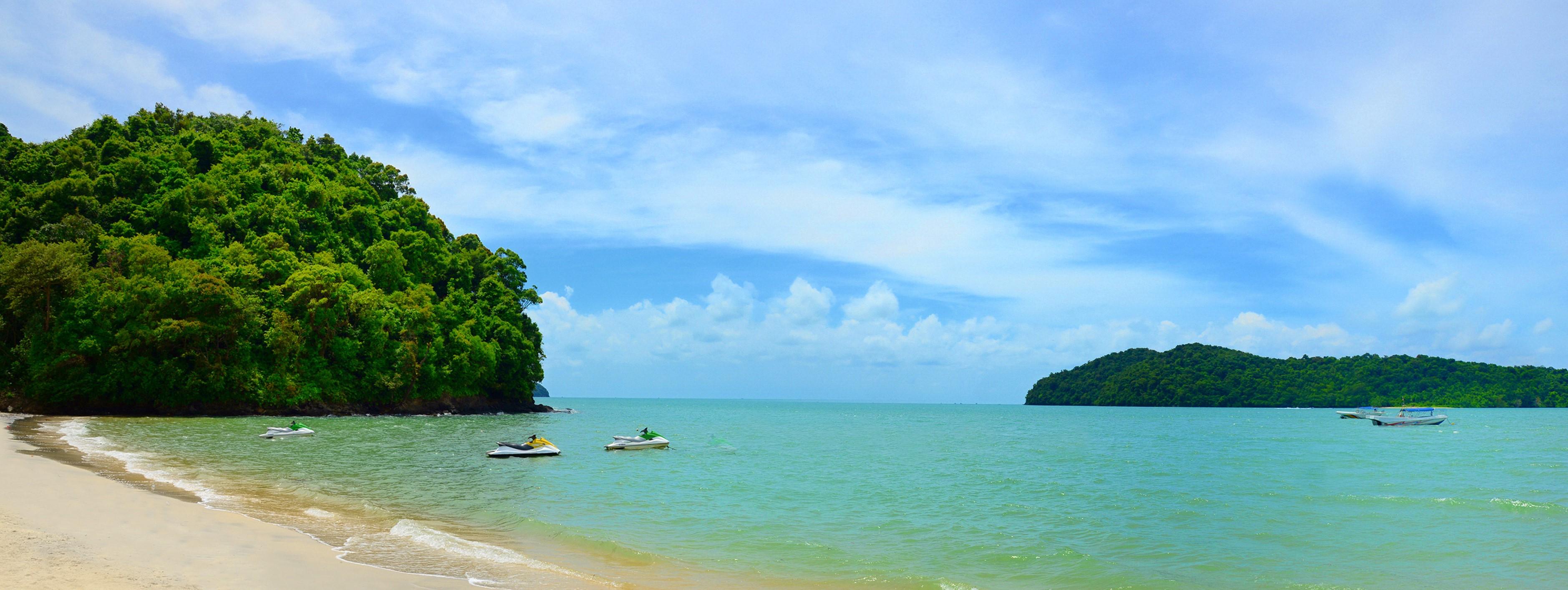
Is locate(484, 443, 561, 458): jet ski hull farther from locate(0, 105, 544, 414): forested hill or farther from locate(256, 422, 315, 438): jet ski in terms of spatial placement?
locate(0, 105, 544, 414): forested hill

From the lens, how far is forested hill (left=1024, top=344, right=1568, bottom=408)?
148 m

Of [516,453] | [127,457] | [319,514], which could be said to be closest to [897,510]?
[319,514]

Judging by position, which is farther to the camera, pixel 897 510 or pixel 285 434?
pixel 285 434

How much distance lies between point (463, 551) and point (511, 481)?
12.4 meters

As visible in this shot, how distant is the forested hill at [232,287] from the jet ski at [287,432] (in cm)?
2128

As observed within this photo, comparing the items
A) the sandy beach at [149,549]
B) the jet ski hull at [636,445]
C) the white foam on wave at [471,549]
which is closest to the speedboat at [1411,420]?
the jet ski hull at [636,445]

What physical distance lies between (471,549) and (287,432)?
33472 millimetres

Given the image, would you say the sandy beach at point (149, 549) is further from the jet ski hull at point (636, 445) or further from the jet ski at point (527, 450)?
the jet ski hull at point (636, 445)

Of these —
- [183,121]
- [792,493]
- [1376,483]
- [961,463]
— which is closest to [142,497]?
[792,493]

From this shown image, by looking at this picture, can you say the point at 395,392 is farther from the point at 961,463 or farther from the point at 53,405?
the point at 961,463

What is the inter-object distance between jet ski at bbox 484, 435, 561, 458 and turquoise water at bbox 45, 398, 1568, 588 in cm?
77

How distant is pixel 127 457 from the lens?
2567cm

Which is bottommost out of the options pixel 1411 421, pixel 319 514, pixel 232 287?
pixel 319 514

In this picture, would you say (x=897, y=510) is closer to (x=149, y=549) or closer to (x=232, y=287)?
(x=149, y=549)
